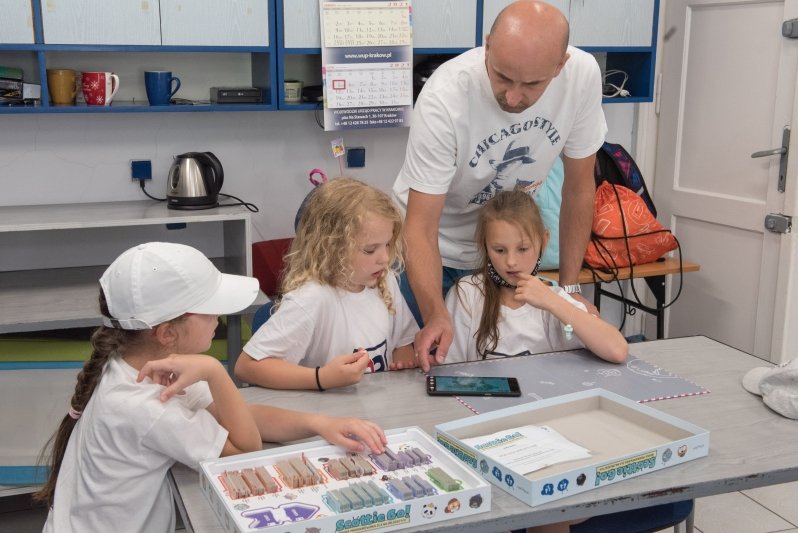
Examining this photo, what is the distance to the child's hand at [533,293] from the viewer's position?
6.19 ft

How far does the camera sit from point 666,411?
5.28 ft

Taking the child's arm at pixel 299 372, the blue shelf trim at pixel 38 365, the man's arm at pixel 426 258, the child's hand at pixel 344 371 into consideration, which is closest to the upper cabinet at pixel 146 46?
the blue shelf trim at pixel 38 365

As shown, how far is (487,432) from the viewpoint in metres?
1.46

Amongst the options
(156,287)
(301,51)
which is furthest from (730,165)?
(156,287)

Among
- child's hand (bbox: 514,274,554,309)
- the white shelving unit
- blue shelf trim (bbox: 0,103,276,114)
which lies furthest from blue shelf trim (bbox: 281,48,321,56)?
child's hand (bbox: 514,274,554,309)

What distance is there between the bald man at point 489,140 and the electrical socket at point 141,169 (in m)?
1.30

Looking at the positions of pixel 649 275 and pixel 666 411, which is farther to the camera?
pixel 649 275

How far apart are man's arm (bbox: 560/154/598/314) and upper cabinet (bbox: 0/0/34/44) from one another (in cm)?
175

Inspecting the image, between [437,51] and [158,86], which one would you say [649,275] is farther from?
[158,86]

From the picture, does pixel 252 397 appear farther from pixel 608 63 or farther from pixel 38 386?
pixel 608 63

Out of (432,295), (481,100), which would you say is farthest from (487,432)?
(481,100)

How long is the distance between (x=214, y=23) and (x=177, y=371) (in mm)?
1922

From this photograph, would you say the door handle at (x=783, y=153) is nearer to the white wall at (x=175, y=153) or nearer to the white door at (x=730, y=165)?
the white door at (x=730, y=165)

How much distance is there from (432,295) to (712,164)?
2.12m
